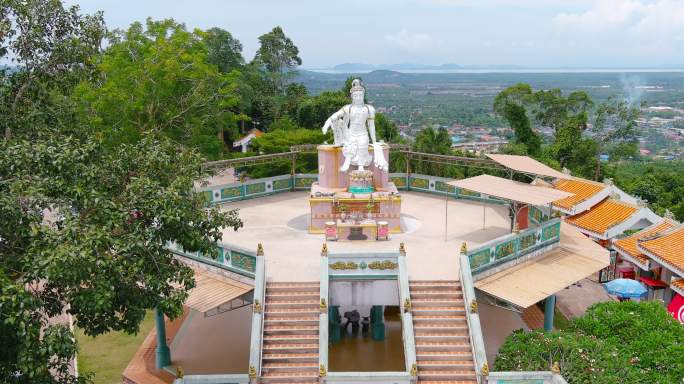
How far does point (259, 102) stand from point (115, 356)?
41.3 meters

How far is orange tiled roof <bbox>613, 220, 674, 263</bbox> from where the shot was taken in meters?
20.5

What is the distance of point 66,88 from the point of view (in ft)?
→ 35.1

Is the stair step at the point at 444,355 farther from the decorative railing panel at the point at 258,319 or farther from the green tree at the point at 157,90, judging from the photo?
the green tree at the point at 157,90

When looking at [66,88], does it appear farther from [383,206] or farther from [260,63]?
[260,63]

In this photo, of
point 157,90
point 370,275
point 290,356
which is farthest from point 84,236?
point 157,90

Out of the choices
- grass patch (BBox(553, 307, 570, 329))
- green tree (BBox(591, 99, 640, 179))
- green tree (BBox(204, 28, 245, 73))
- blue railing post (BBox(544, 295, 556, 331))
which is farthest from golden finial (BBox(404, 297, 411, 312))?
green tree (BBox(204, 28, 245, 73))

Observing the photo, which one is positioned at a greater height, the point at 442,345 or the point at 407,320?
the point at 407,320

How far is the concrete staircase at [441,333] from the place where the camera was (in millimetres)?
12209

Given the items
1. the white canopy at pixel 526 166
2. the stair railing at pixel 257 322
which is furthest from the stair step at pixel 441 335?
the white canopy at pixel 526 166

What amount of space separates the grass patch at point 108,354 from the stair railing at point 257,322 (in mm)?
4999

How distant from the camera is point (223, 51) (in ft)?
183

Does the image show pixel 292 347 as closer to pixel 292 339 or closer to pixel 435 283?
pixel 292 339

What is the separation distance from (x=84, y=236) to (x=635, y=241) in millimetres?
19377

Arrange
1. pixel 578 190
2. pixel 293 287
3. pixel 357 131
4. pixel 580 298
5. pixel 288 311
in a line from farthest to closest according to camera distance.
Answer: pixel 578 190
pixel 580 298
pixel 357 131
pixel 293 287
pixel 288 311
